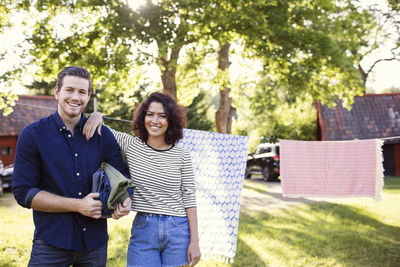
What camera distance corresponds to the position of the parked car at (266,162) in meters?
17.2

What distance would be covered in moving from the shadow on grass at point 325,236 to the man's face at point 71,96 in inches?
175

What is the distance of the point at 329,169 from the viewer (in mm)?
7133

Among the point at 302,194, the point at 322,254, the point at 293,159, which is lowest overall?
the point at 322,254

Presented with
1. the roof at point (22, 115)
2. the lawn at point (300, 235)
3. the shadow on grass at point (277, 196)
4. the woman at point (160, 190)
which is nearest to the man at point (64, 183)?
the woman at point (160, 190)

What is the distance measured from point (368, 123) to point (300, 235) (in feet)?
58.9

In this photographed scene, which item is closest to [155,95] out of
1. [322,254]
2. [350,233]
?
[322,254]

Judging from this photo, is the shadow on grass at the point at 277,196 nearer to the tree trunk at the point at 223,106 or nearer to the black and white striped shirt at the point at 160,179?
the tree trunk at the point at 223,106

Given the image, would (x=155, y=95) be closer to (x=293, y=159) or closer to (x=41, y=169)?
(x=41, y=169)

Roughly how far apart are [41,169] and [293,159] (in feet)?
18.4

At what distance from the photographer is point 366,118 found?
23375 millimetres

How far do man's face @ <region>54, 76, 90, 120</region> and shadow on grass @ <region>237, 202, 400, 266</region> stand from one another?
4.45 metres

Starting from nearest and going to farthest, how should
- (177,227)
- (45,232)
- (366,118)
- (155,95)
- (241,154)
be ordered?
(45,232) < (177,227) < (155,95) < (241,154) < (366,118)

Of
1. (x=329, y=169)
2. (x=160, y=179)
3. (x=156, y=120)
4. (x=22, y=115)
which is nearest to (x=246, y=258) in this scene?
(x=329, y=169)

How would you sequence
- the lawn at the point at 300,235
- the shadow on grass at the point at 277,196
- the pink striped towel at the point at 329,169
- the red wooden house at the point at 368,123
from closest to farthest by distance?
the lawn at the point at 300,235
the pink striped towel at the point at 329,169
the shadow on grass at the point at 277,196
the red wooden house at the point at 368,123
